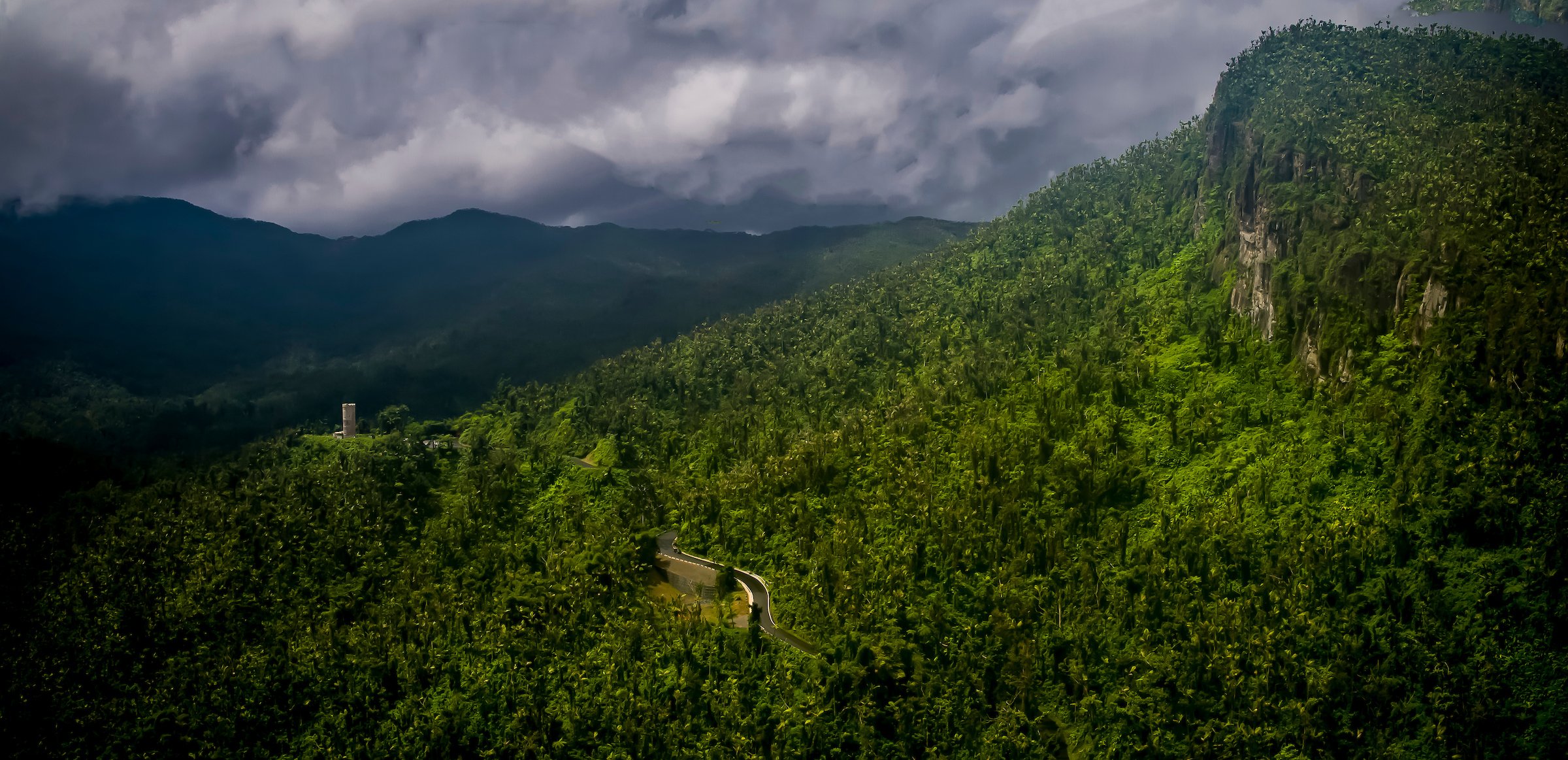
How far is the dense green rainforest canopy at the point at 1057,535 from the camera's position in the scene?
163 ft

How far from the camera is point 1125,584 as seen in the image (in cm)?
5941

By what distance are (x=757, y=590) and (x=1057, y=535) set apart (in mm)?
20768

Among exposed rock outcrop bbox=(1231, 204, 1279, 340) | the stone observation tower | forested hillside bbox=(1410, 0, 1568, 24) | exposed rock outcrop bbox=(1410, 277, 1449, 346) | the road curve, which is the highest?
forested hillside bbox=(1410, 0, 1568, 24)

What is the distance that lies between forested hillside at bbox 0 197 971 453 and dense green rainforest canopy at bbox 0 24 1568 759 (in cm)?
2392

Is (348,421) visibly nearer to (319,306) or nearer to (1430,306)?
(319,306)

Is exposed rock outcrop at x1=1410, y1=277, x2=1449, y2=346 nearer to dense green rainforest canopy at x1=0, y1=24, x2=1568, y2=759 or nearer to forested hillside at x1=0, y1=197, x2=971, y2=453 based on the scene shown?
dense green rainforest canopy at x1=0, y1=24, x2=1568, y2=759

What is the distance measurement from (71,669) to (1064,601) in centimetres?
6398

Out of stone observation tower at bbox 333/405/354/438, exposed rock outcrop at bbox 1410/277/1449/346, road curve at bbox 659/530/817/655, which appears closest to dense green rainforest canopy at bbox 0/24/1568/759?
exposed rock outcrop at bbox 1410/277/1449/346

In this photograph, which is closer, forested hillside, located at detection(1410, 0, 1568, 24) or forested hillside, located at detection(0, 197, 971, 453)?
forested hillside, located at detection(1410, 0, 1568, 24)

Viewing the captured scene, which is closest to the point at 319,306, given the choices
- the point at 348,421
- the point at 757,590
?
the point at 348,421

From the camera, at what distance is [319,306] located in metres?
149

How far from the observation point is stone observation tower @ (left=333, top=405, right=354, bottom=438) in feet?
318

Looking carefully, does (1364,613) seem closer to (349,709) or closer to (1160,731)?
(1160,731)

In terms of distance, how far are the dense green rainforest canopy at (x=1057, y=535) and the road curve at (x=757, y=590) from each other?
1355 mm
